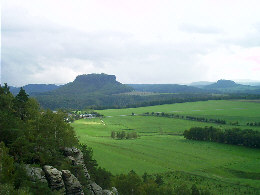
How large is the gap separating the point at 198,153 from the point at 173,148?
11915mm

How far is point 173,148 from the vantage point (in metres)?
112

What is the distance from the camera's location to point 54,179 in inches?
1172

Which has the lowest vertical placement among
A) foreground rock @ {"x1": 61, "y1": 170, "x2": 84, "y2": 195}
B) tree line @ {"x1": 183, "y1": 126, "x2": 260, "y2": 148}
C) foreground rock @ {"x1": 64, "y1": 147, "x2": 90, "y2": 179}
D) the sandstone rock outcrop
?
tree line @ {"x1": 183, "y1": 126, "x2": 260, "y2": 148}

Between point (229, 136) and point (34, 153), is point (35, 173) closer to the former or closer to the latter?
point (34, 153)

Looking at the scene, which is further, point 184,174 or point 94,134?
point 94,134

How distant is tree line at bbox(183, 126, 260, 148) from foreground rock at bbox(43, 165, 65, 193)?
350 feet

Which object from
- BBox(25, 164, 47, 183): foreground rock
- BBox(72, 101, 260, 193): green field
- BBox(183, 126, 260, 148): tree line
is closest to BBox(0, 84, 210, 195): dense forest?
BBox(25, 164, 47, 183): foreground rock

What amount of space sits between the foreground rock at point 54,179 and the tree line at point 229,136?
350 feet

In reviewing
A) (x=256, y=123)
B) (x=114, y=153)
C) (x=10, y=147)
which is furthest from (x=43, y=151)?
(x=256, y=123)

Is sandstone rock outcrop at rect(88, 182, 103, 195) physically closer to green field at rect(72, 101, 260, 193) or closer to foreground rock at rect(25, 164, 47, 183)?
foreground rock at rect(25, 164, 47, 183)

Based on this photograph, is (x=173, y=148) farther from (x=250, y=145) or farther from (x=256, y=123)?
(x=256, y=123)

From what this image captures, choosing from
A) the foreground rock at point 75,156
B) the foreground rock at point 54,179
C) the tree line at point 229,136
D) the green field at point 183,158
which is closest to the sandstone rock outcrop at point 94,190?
the foreground rock at point 75,156

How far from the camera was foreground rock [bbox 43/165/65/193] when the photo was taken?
1162 inches

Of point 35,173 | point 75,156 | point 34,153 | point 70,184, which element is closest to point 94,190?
point 75,156
